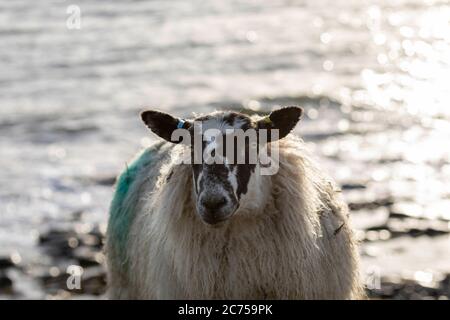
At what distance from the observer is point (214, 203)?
531cm

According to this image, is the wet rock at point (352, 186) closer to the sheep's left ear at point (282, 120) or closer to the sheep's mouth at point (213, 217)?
the sheep's left ear at point (282, 120)

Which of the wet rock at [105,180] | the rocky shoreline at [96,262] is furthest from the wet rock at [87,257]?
the wet rock at [105,180]

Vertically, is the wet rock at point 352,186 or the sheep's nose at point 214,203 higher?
the wet rock at point 352,186

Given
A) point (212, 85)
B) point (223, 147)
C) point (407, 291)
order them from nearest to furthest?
point (223, 147) → point (407, 291) → point (212, 85)

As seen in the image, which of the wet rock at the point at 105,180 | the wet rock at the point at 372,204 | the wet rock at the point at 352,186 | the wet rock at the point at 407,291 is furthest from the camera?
the wet rock at the point at 105,180

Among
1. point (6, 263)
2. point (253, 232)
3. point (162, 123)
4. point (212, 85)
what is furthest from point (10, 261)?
point (212, 85)

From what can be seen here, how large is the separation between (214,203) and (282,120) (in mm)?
869

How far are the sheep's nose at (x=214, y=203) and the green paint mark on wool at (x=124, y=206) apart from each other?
1.83 meters

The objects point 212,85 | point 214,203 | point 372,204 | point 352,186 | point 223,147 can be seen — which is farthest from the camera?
point 212,85

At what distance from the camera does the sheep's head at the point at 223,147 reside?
537 centimetres

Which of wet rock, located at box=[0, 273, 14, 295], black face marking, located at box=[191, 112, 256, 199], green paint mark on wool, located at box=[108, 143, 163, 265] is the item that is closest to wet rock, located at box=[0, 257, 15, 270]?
wet rock, located at box=[0, 273, 14, 295]

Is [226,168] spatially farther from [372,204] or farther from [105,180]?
[105,180]

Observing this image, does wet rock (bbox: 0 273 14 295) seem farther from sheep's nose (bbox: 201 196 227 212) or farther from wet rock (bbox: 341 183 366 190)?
sheep's nose (bbox: 201 196 227 212)

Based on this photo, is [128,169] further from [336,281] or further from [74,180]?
[74,180]
